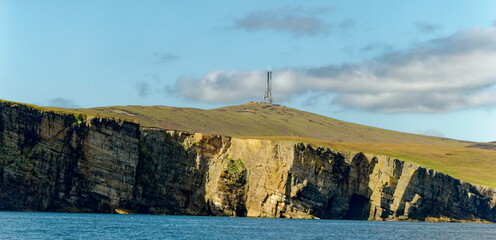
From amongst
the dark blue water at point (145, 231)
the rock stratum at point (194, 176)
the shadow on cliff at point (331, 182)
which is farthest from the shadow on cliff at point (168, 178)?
the dark blue water at point (145, 231)

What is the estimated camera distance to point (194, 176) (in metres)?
155

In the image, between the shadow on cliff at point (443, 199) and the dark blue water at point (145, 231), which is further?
the shadow on cliff at point (443, 199)

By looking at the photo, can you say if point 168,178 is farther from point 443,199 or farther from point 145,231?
point 443,199

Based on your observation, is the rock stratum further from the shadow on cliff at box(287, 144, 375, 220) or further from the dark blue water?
the dark blue water

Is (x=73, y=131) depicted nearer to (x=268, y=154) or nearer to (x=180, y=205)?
(x=180, y=205)

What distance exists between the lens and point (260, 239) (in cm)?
9062

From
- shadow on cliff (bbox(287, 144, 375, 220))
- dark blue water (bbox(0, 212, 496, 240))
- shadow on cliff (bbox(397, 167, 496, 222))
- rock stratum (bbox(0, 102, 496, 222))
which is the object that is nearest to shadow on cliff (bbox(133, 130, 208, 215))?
rock stratum (bbox(0, 102, 496, 222))

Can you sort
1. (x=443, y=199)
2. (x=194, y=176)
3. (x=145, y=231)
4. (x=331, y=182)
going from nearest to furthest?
(x=145, y=231) < (x=194, y=176) < (x=331, y=182) < (x=443, y=199)

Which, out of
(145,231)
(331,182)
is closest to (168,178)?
(331,182)

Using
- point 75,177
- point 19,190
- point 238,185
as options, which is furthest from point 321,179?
point 19,190

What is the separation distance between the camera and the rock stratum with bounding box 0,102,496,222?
439 ft

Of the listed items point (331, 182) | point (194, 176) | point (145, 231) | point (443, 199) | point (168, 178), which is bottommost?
point (145, 231)

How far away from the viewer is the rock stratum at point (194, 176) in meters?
134

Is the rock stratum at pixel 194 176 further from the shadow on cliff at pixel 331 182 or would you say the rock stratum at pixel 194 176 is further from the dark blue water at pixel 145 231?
the dark blue water at pixel 145 231
